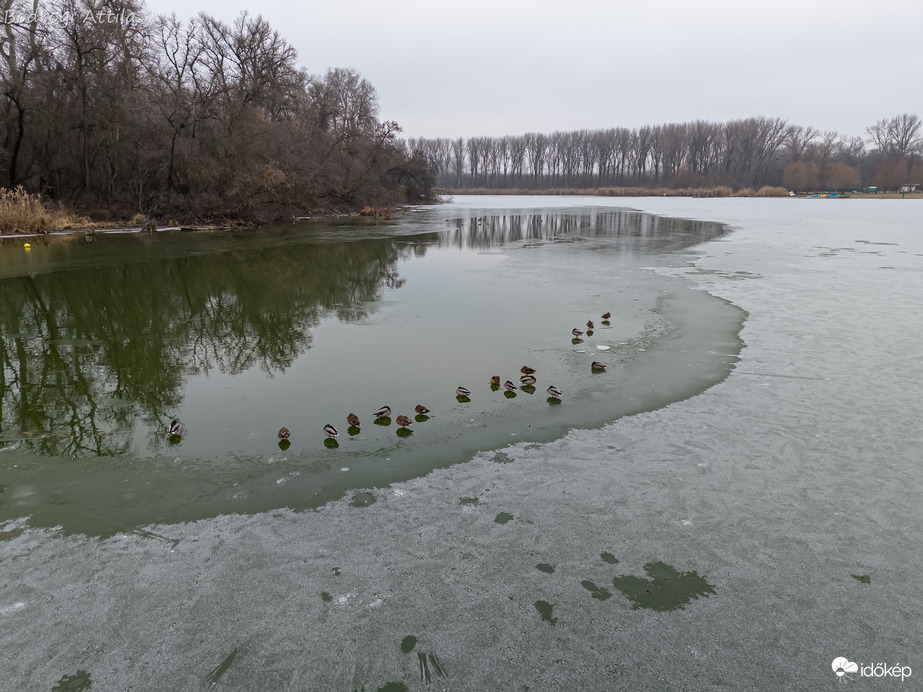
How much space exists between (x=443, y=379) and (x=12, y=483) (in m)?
3.93

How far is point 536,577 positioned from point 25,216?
86.8ft

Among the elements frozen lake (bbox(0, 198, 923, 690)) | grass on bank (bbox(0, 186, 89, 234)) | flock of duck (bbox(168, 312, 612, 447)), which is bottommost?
frozen lake (bbox(0, 198, 923, 690))

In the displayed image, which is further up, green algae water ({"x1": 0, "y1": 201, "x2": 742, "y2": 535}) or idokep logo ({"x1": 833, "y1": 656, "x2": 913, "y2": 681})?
green algae water ({"x1": 0, "y1": 201, "x2": 742, "y2": 535})

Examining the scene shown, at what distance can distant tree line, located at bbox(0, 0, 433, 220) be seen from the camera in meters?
25.1

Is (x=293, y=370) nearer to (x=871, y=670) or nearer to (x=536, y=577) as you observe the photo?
(x=536, y=577)

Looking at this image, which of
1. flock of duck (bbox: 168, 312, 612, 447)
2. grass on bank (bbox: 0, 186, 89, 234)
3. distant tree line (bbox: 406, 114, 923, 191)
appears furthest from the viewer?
distant tree line (bbox: 406, 114, 923, 191)

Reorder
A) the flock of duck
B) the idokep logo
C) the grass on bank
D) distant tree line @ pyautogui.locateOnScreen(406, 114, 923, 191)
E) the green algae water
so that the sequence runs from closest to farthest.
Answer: the idokep logo < the green algae water < the flock of duck < the grass on bank < distant tree line @ pyautogui.locateOnScreen(406, 114, 923, 191)

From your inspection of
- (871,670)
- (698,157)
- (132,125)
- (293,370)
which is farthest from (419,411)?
(698,157)

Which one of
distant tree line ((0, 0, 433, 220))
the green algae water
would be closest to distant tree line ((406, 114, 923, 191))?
distant tree line ((0, 0, 433, 220))

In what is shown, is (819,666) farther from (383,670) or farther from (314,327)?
(314,327)

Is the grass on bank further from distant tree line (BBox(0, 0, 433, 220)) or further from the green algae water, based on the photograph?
the green algae water

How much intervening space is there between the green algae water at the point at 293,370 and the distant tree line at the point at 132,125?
14.4m

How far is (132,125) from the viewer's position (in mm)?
27781

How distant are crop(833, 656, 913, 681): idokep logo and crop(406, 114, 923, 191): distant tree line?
271 feet
